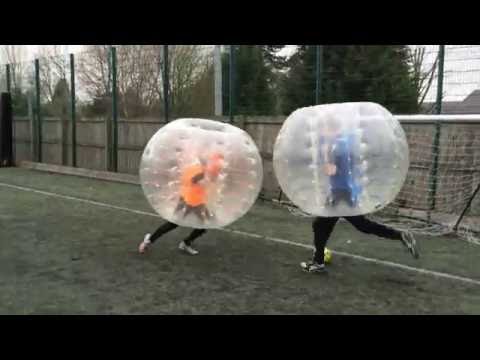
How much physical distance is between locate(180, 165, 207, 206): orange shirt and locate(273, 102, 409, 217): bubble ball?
0.83m

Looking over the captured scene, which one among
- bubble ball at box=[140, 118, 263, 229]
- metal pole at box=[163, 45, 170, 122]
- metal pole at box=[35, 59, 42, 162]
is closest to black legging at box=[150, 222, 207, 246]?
bubble ball at box=[140, 118, 263, 229]

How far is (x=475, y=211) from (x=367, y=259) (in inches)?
93.6

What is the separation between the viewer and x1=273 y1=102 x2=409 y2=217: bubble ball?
446 cm

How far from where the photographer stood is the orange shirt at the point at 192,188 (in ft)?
16.4

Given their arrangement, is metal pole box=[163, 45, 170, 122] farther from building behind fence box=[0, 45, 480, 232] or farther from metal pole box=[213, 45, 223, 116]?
metal pole box=[213, 45, 223, 116]

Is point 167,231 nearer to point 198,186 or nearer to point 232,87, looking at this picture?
point 198,186

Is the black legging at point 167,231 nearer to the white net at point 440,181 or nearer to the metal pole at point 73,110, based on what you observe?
the white net at point 440,181

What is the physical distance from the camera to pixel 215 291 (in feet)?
15.3

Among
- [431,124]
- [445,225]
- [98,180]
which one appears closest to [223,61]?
[98,180]

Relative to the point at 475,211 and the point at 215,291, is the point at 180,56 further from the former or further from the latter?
the point at 215,291

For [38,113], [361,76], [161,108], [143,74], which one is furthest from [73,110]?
[361,76]

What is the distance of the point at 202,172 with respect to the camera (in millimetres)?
4980

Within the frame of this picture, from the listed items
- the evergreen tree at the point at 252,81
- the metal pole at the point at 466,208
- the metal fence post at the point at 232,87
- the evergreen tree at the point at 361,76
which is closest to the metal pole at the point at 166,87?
the evergreen tree at the point at 252,81

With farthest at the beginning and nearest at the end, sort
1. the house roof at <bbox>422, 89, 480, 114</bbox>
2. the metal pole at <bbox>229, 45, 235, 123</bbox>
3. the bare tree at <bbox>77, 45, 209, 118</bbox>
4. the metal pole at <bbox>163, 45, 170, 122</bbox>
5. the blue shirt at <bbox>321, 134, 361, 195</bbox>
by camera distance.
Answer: the bare tree at <bbox>77, 45, 209, 118</bbox> < the metal pole at <bbox>163, 45, 170, 122</bbox> < the metal pole at <bbox>229, 45, 235, 123</bbox> < the house roof at <bbox>422, 89, 480, 114</bbox> < the blue shirt at <bbox>321, 134, 361, 195</bbox>
